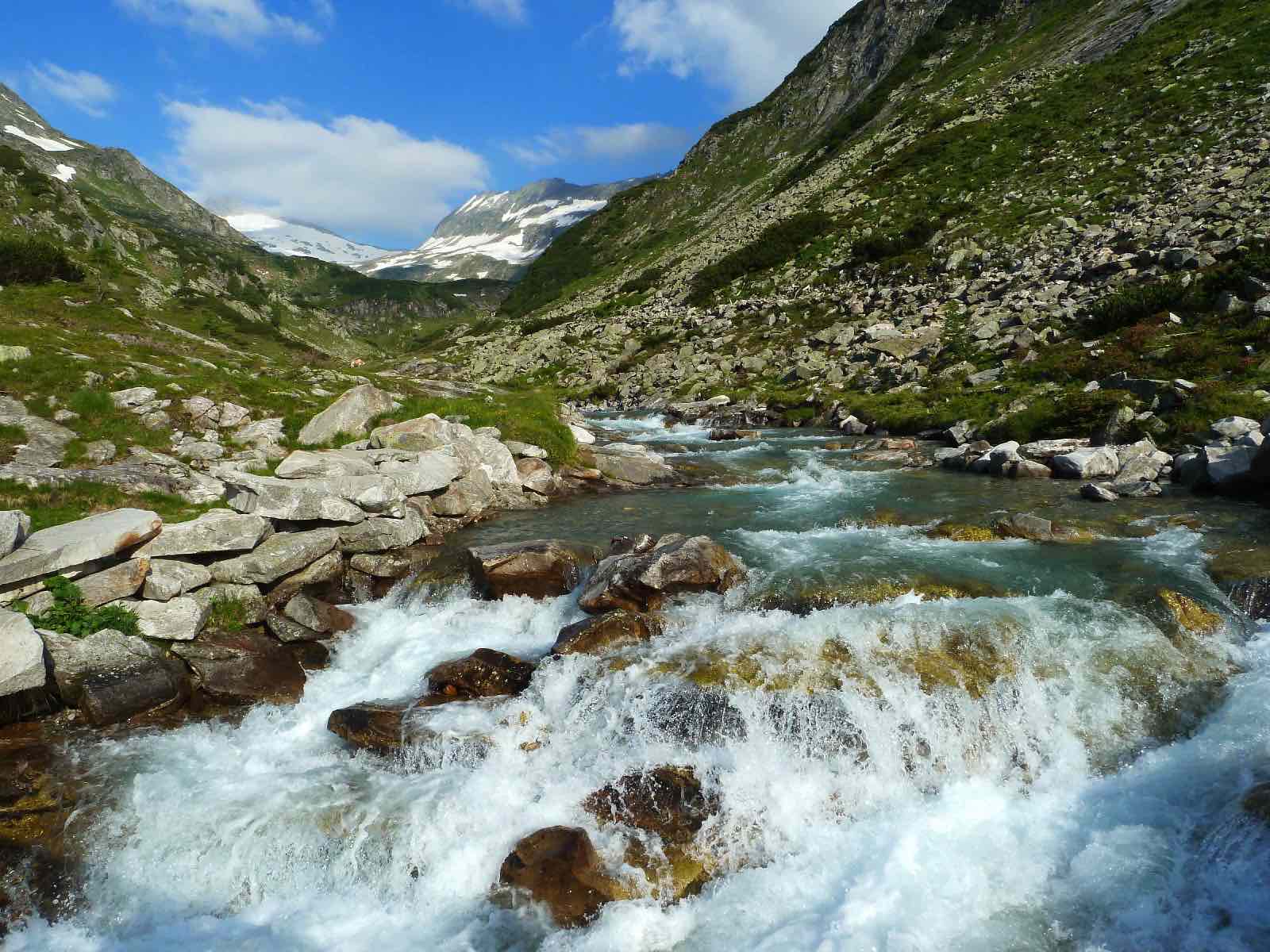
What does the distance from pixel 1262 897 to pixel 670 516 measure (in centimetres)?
1382

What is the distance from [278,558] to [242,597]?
1.08m

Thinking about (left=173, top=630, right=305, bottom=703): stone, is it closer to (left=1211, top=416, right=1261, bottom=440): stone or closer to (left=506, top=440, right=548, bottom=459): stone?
(left=506, top=440, right=548, bottom=459): stone

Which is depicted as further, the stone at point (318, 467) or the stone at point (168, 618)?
the stone at point (318, 467)

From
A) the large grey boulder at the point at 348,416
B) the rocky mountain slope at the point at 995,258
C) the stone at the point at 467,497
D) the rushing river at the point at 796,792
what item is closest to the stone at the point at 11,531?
the rushing river at the point at 796,792

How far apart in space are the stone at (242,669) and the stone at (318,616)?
3.04ft

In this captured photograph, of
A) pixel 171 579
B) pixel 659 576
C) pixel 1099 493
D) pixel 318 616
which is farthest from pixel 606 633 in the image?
pixel 1099 493

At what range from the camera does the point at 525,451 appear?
899 inches

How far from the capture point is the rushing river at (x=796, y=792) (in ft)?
22.4

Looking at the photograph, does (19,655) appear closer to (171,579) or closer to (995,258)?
(171,579)

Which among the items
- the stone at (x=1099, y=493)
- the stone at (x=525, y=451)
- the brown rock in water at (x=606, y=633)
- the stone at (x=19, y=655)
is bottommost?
the brown rock in water at (x=606, y=633)

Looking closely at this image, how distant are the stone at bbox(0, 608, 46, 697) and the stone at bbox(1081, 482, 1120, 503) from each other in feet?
73.0

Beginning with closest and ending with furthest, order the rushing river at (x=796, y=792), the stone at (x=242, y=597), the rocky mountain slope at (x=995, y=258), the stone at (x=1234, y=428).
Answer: the rushing river at (x=796, y=792)
the stone at (x=242, y=597)
the stone at (x=1234, y=428)
the rocky mountain slope at (x=995, y=258)

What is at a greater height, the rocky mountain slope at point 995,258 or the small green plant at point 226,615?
the rocky mountain slope at point 995,258

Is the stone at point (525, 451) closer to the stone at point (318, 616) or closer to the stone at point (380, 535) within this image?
the stone at point (380, 535)
